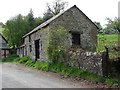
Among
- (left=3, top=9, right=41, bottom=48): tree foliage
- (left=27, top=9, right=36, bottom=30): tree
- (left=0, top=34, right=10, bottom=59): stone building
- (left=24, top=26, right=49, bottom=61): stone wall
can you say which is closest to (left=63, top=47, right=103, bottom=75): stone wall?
(left=24, top=26, right=49, bottom=61): stone wall

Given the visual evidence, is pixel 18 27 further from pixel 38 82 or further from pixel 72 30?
pixel 38 82

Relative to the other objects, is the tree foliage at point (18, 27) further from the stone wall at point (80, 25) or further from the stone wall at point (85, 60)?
the stone wall at point (85, 60)

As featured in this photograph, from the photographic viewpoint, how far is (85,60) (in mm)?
18641

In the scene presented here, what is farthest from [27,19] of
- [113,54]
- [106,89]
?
[106,89]

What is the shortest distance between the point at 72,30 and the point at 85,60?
10315 millimetres

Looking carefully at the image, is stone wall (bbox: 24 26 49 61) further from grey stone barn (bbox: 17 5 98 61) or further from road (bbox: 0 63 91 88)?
road (bbox: 0 63 91 88)

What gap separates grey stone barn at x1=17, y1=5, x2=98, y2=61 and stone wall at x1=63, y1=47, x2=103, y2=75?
6236 millimetres

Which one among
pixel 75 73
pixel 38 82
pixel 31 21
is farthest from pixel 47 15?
pixel 38 82

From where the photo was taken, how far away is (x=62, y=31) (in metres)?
24.9

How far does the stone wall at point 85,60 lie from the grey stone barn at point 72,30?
246 inches

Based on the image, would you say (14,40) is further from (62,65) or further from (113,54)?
(113,54)

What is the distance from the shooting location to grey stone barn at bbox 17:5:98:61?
90.4 feet

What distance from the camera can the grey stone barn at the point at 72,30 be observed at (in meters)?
27.6

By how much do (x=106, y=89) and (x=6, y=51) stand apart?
4402 centimetres
